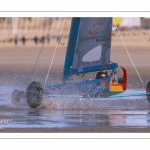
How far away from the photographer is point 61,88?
20594mm

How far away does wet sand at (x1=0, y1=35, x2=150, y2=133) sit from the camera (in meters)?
16.3

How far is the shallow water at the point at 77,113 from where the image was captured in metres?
17.0

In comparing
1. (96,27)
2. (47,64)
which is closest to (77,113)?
(96,27)

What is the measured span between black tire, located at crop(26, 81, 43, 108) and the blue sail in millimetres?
1609

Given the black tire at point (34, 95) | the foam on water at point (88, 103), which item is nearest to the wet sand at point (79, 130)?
the foam on water at point (88, 103)

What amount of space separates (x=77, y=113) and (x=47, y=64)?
1583 centimetres

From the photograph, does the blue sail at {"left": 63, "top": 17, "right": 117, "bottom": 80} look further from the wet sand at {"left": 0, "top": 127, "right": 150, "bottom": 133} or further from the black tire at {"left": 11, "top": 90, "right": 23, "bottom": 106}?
the wet sand at {"left": 0, "top": 127, "right": 150, "bottom": 133}

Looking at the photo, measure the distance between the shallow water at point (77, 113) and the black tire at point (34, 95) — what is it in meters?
0.12

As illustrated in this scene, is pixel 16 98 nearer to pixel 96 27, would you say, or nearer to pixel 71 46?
pixel 71 46

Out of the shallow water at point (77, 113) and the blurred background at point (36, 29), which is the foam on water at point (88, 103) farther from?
the blurred background at point (36, 29)

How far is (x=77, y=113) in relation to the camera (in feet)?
61.5
